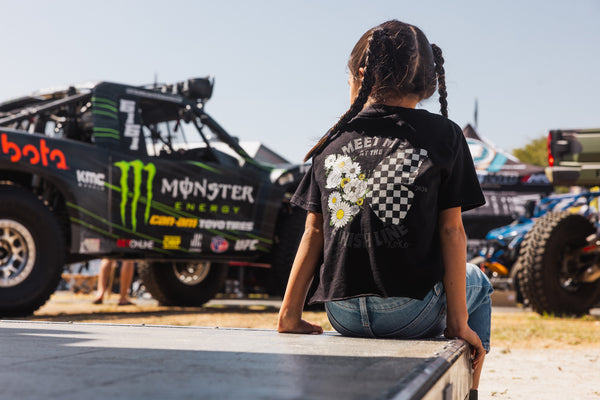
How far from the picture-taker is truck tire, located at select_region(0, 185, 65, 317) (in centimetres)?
584

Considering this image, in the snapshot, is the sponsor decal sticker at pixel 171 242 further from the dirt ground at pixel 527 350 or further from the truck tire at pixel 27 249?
the truck tire at pixel 27 249

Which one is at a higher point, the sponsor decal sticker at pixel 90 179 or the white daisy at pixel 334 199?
the sponsor decal sticker at pixel 90 179

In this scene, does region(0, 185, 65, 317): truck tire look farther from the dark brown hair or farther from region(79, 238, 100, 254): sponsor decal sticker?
the dark brown hair

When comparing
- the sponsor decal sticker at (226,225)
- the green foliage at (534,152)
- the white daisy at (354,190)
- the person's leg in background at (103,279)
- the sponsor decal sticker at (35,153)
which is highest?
the green foliage at (534,152)

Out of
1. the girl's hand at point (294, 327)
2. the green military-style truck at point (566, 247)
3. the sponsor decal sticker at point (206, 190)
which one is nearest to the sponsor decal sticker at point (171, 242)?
the sponsor decal sticker at point (206, 190)

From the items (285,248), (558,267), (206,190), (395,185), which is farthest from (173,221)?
(395,185)

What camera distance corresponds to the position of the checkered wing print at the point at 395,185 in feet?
7.46

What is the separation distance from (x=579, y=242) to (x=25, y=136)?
17.0 ft

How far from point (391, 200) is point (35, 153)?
178 inches

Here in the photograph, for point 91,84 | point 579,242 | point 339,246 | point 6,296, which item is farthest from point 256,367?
point 579,242

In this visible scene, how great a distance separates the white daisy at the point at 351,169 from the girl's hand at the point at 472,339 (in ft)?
1.81

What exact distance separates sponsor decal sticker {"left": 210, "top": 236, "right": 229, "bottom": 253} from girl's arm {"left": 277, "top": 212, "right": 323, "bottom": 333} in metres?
4.78

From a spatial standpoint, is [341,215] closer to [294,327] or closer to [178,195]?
[294,327]

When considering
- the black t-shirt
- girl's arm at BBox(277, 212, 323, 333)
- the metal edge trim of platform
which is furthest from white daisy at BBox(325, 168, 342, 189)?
the metal edge trim of platform
